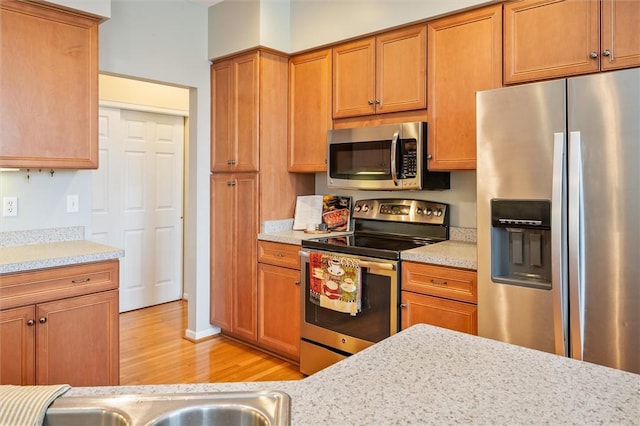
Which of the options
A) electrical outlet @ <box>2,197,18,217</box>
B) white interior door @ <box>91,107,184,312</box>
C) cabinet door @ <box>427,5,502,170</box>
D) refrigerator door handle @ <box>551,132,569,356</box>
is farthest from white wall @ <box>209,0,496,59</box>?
electrical outlet @ <box>2,197,18,217</box>

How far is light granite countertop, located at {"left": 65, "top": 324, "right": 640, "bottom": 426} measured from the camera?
2.39ft

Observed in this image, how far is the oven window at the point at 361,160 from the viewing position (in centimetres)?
288

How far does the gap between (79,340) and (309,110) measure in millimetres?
2150

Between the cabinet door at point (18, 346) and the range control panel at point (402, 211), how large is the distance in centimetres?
216

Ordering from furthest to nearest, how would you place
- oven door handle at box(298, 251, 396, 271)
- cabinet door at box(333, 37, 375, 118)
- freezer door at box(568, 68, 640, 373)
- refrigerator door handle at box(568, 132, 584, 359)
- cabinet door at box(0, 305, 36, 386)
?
1. cabinet door at box(333, 37, 375, 118)
2. oven door handle at box(298, 251, 396, 271)
3. cabinet door at box(0, 305, 36, 386)
4. refrigerator door handle at box(568, 132, 584, 359)
5. freezer door at box(568, 68, 640, 373)

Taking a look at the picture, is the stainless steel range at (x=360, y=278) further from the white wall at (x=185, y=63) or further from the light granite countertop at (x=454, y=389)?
the light granite countertop at (x=454, y=389)

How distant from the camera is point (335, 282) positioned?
2.72 m

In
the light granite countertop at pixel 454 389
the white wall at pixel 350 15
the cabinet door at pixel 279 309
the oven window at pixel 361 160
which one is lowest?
the cabinet door at pixel 279 309

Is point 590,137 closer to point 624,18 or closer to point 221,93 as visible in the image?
point 624,18

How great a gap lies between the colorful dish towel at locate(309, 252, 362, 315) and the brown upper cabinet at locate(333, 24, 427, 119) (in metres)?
1.05

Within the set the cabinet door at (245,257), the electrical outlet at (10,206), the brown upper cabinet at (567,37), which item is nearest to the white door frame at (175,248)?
the cabinet door at (245,257)

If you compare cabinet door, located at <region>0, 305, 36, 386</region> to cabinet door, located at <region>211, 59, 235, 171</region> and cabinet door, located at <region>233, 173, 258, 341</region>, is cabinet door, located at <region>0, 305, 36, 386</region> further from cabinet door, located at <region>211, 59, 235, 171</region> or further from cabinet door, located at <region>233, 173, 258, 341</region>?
cabinet door, located at <region>211, 59, 235, 171</region>

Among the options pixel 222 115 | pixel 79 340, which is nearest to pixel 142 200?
pixel 222 115

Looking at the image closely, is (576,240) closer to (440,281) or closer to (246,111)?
(440,281)
